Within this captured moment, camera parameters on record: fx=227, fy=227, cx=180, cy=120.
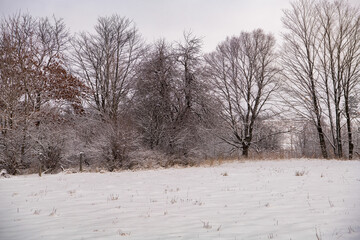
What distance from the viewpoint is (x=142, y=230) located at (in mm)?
3635

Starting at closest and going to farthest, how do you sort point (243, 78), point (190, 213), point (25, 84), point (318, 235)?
1. point (318, 235)
2. point (190, 213)
3. point (25, 84)
4. point (243, 78)

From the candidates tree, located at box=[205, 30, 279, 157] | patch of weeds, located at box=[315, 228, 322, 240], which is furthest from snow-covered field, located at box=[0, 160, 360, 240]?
tree, located at box=[205, 30, 279, 157]

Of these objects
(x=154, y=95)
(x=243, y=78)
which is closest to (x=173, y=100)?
(x=154, y=95)

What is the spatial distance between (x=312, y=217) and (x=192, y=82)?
45.9 ft

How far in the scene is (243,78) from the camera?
21.5 m

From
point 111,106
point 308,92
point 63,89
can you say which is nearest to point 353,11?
point 308,92

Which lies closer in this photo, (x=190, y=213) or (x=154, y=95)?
(x=190, y=213)

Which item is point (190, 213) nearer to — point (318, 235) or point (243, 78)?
point (318, 235)

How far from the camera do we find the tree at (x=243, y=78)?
20.7 m

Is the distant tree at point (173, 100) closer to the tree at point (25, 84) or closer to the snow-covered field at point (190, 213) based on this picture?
the tree at point (25, 84)

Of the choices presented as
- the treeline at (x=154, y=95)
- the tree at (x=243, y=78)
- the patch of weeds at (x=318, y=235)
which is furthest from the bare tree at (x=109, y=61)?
the patch of weeds at (x=318, y=235)

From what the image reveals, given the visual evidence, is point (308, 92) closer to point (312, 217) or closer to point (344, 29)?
point (344, 29)

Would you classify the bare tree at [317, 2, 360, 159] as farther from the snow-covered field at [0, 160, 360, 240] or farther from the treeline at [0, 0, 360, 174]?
the snow-covered field at [0, 160, 360, 240]

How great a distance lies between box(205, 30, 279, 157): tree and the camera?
67.9ft
